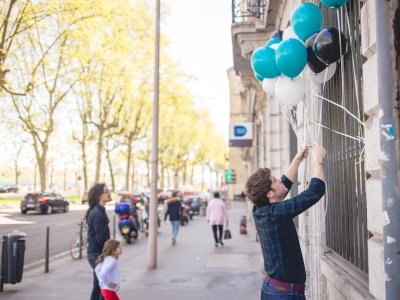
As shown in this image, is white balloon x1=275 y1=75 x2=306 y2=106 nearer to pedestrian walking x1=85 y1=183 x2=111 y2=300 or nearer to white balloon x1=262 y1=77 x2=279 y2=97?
white balloon x1=262 y1=77 x2=279 y2=97

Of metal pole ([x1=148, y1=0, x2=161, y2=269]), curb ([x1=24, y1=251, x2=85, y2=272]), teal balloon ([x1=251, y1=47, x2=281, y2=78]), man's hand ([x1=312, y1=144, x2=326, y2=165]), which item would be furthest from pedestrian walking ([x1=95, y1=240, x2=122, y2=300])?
curb ([x1=24, y1=251, x2=85, y2=272])

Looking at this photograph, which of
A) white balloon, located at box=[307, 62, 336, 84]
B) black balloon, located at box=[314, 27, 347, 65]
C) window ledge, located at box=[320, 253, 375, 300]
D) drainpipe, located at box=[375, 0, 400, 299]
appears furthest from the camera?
white balloon, located at box=[307, 62, 336, 84]

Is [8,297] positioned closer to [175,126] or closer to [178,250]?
[178,250]

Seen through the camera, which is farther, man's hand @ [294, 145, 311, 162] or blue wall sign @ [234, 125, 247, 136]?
blue wall sign @ [234, 125, 247, 136]

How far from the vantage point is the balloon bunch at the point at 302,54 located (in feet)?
13.2

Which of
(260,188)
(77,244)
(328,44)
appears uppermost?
(328,44)

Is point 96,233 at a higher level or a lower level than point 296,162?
lower

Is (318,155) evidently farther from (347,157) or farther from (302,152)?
(347,157)

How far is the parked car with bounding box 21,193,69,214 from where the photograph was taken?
29.0 meters

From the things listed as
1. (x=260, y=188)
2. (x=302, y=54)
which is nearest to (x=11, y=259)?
(x=260, y=188)

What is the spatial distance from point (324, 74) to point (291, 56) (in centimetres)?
55

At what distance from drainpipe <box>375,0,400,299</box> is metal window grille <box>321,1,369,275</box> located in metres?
0.97

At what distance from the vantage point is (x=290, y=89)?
4.75 meters

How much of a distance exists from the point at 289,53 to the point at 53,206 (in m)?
29.0
